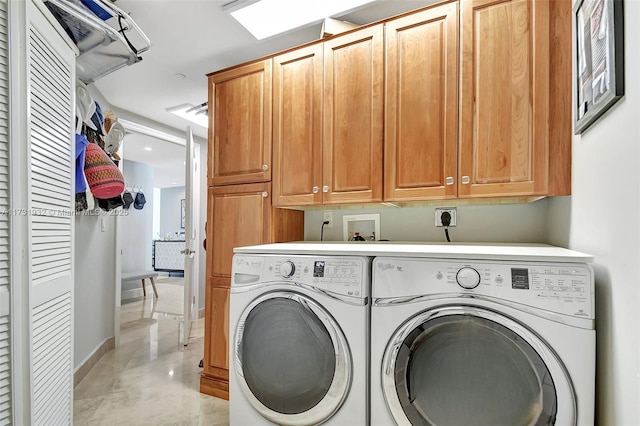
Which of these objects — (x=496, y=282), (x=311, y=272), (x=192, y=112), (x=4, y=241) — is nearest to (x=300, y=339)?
(x=311, y=272)

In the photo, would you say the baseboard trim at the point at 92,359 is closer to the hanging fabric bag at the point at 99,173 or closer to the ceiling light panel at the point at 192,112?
the hanging fabric bag at the point at 99,173

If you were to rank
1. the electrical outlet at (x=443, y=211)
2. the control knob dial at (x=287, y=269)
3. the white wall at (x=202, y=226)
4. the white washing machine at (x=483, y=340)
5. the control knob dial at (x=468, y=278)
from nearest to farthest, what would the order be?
1. the white washing machine at (x=483, y=340)
2. the control knob dial at (x=468, y=278)
3. the control knob dial at (x=287, y=269)
4. the electrical outlet at (x=443, y=211)
5. the white wall at (x=202, y=226)

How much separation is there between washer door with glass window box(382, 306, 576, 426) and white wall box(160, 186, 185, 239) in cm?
829

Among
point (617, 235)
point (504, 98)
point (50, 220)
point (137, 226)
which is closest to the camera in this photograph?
point (617, 235)

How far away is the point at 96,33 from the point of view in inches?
64.3

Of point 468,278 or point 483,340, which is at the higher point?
point 468,278

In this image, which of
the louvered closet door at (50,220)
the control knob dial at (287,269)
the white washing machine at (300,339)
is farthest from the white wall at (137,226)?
the control knob dial at (287,269)

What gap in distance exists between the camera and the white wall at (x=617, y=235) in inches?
30.7

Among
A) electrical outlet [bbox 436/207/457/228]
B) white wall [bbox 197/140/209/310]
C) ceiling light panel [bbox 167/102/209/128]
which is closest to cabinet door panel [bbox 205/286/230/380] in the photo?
electrical outlet [bbox 436/207/457/228]

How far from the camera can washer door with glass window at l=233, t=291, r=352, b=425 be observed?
130 centimetres

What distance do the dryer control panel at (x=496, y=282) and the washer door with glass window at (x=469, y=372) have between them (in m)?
0.08

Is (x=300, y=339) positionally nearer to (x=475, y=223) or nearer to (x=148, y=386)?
(x=475, y=223)

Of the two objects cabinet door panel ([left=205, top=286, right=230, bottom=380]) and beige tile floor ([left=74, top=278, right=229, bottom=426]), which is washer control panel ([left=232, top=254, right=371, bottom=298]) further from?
beige tile floor ([left=74, top=278, right=229, bottom=426])

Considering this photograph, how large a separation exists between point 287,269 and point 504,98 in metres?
1.26
